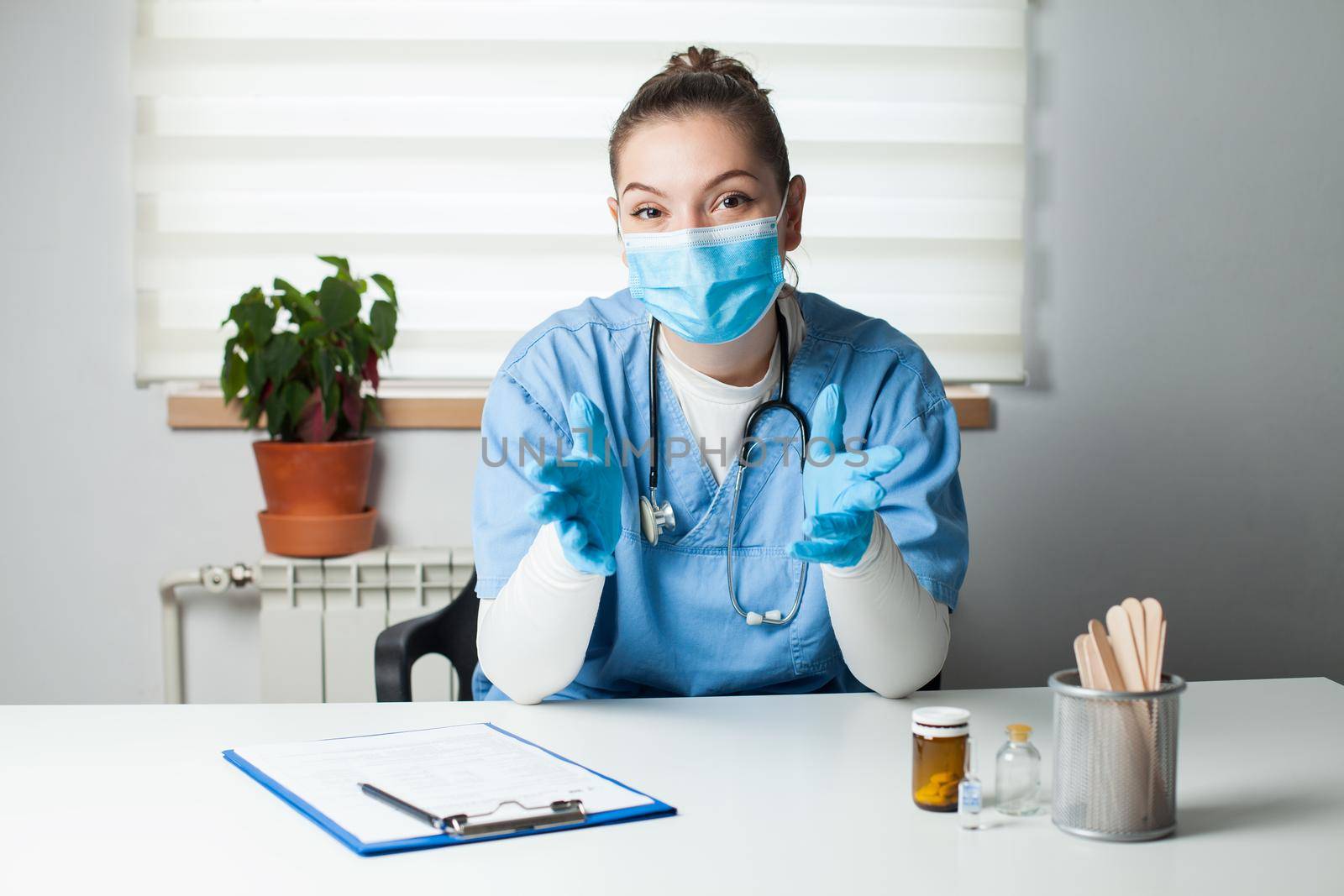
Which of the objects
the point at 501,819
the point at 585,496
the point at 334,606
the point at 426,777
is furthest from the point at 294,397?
the point at 501,819

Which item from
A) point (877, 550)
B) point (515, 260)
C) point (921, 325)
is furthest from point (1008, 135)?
point (877, 550)

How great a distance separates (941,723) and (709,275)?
24.6 inches

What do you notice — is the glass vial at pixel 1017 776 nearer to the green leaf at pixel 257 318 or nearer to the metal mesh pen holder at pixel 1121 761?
the metal mesh pen holder at pixel 1121 761

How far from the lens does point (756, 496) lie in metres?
1.43

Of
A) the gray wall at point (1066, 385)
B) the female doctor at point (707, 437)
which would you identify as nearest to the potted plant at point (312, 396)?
the gray wall at point (1066, 385)

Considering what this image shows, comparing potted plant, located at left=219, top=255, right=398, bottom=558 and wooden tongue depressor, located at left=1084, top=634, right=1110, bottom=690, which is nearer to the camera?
wooden tongue depressor, located at left=1084, top=634, right=1110, bottom=690

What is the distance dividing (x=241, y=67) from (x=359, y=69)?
0.68ft

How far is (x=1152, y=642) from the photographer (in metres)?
0.87

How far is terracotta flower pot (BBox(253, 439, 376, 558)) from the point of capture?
6.63 ft

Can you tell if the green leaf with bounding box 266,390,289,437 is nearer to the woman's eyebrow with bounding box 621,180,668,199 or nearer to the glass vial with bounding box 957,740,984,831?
the woman's eyebrow with bounding box 621,180,668,199

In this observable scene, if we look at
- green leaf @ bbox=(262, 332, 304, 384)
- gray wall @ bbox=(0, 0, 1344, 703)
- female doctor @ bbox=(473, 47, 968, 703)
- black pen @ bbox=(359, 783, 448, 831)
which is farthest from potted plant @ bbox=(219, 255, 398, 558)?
black pen @ bbox=(359, 783, 448, 831)

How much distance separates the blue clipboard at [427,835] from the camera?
84 cm

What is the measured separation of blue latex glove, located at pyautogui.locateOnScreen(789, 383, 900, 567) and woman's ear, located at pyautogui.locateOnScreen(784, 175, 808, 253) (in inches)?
13.6

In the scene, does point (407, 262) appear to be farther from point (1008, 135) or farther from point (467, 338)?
point (1008, 135)
